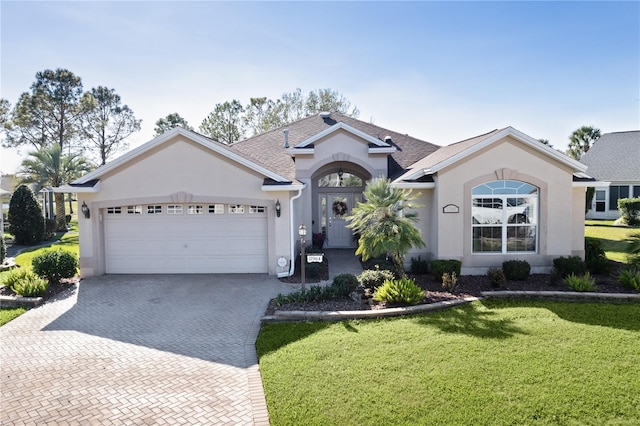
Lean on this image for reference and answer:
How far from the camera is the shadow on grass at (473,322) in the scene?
8.50 m

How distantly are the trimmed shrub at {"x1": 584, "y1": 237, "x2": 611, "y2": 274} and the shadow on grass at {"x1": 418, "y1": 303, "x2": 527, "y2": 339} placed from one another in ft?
19.9

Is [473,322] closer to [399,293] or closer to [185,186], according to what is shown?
[399,293]

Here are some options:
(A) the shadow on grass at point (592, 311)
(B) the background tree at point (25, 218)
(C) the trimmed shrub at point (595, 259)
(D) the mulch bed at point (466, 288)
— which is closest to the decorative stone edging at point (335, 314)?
(D) the mulch bed at point (466, 288)

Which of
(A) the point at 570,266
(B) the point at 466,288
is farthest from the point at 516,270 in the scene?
(B) the point at 466,288

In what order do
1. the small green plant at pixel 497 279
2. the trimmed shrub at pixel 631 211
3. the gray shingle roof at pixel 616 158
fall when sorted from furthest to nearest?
1. the gray shingle roof at pixel 616 158
2. the trimmed shrub at pixel 631 211
3. the small green plant at pixel 497 279

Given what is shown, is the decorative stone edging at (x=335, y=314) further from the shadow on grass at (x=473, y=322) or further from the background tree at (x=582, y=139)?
A: the background tree at (x=582, y=139)

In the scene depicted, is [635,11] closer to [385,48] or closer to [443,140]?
[385,48]

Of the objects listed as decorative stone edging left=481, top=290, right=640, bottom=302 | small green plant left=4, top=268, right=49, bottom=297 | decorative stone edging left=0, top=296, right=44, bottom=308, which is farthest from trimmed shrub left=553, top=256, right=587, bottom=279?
small green plant left=4, top=268, right=49, bottom=297

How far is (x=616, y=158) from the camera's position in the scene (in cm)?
3269

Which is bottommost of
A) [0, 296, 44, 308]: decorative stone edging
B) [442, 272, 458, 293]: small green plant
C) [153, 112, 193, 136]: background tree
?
[0, 296, 44, 308]: decorative stone edging

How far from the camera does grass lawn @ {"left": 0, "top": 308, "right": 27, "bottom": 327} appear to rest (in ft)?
33.7

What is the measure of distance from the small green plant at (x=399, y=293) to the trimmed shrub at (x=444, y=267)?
8.26 feet

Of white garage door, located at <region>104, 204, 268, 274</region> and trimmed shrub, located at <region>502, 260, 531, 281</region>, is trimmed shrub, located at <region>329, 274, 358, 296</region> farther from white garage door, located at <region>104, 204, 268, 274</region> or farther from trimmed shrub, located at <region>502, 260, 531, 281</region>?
trimmed shrub, located at <region>502, 260, 531, 281</region>

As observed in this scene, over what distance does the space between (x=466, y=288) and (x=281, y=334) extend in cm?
610
